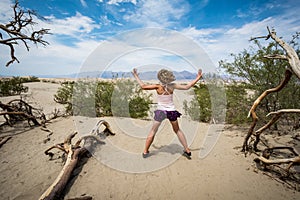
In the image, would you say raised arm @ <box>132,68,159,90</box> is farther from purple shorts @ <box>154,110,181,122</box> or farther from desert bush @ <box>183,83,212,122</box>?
desert bush @ <box>183,83,212,122</box>

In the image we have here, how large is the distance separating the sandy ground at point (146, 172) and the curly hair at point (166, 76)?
1737 mm

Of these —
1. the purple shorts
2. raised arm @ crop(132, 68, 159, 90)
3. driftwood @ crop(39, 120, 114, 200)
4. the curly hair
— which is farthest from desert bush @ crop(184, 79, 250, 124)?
driftwood @ crop(39, 120, 114, 200)

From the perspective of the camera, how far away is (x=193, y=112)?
8297 mm

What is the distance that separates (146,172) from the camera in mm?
3439

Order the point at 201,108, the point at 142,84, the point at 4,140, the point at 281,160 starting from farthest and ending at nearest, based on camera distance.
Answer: the point at 201,108
the point at 4,140
the point at 142,84
the point at 281,160

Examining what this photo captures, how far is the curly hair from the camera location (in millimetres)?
3635

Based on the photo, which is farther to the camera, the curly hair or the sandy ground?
the curly hair

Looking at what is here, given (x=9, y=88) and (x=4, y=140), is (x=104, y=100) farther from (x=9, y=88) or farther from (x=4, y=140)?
(x=9, y=88)

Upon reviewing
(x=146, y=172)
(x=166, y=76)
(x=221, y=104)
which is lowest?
(x=146, y=172)

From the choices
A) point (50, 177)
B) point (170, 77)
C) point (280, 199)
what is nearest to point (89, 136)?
point (50, 177)

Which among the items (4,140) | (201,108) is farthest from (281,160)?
(4,140)

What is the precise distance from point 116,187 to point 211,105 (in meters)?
5.80

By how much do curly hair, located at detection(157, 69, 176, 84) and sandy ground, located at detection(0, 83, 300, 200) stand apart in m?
1.74

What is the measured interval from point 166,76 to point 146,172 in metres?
1.96
